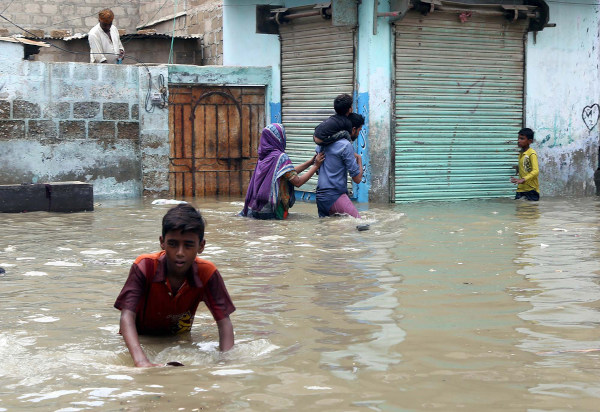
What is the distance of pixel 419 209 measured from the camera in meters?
12.3

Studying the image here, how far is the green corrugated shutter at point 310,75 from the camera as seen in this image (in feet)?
44.2

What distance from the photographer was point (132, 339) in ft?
13.4

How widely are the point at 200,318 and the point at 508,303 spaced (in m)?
1.93

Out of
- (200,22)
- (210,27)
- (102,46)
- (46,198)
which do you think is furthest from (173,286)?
(200,22)

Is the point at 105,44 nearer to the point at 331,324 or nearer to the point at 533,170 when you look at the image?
the point at 533,170

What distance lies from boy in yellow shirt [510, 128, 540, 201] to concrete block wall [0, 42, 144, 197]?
19.8ft

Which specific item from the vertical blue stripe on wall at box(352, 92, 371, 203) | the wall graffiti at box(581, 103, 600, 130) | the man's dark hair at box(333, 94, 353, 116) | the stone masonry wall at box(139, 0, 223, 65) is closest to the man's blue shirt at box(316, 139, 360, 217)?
the man's dark hair at box(333, 94, 353, 116)

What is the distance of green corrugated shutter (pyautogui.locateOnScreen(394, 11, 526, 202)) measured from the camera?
13.4 m

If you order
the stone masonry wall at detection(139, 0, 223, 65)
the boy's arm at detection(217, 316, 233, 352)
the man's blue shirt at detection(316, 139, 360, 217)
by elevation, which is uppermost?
the stone masonry wall at detection(139, 0, 223, 65)

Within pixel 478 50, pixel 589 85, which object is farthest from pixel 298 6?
pixel 589 85

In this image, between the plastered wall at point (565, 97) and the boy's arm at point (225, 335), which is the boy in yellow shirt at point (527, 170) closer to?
the plastered wall at point (565, 97)

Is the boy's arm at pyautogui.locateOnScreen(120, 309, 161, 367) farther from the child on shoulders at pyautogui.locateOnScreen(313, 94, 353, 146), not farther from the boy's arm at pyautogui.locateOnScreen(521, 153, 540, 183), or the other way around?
the boy's arm at pyautogui.locateOnScreen(521, 153, 540, 183)

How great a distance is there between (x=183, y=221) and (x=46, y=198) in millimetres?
8011

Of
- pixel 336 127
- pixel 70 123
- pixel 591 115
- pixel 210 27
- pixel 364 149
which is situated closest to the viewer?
pixel 336 127
